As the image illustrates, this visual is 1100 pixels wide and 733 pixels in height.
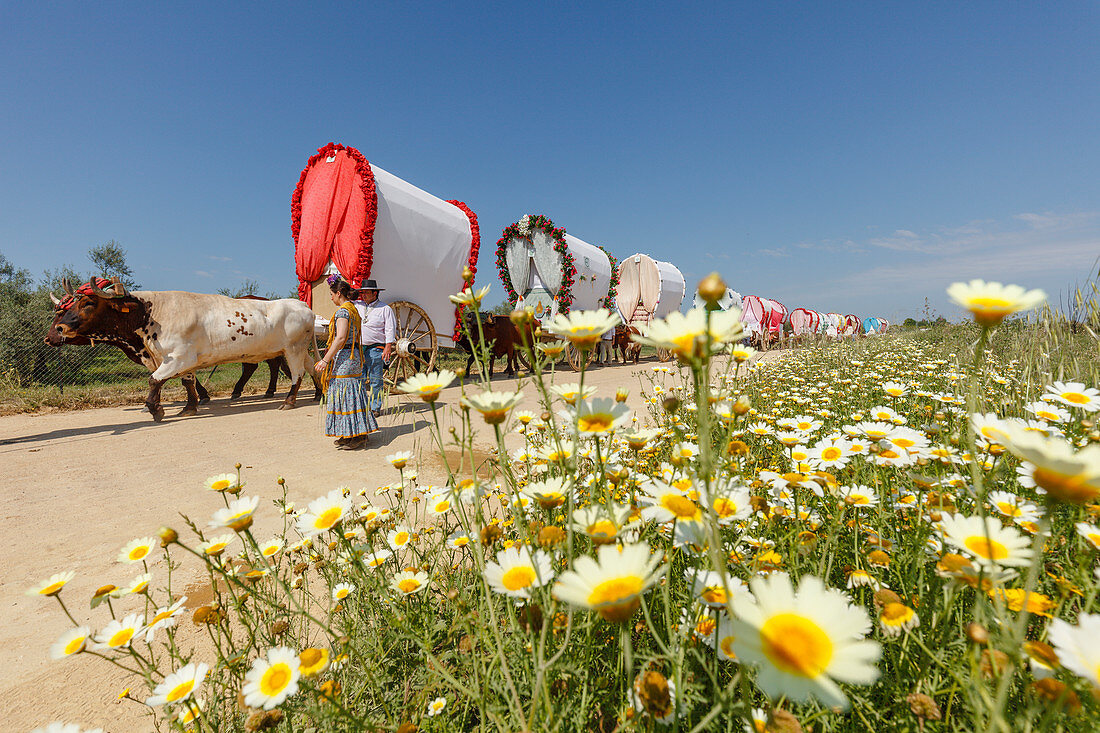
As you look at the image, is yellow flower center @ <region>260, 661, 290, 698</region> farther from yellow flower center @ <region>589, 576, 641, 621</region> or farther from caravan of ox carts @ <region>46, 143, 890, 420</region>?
caravan of ox carts @ <region>46, 143, 890, 420</region>

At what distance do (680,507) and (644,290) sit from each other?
13674 mm

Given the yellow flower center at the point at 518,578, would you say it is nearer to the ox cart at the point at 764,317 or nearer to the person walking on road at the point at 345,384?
the person walking on road at the point at 345,384

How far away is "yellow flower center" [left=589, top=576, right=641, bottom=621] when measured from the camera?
50 cm

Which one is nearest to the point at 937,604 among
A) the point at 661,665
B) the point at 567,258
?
the point at 661,665

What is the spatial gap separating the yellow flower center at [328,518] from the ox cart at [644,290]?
1274 centimetres

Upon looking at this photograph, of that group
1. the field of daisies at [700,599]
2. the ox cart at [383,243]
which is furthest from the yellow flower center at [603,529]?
the ox cart at [383,243]

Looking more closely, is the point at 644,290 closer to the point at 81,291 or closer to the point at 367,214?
the point at 367,214

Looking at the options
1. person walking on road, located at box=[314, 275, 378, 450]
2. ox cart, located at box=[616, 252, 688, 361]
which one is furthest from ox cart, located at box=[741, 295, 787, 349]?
person walking on road, located at box=[314, 275, 378, 450]

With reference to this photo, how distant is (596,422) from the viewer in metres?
0.91

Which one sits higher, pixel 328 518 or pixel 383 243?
pixel 383 243

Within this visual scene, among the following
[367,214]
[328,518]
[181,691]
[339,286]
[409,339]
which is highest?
[367,214]

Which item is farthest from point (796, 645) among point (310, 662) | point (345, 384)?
point (345, 384)

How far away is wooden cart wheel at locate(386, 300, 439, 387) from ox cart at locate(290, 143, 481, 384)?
0.6 inches

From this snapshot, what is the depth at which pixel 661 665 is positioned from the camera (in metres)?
1.02
